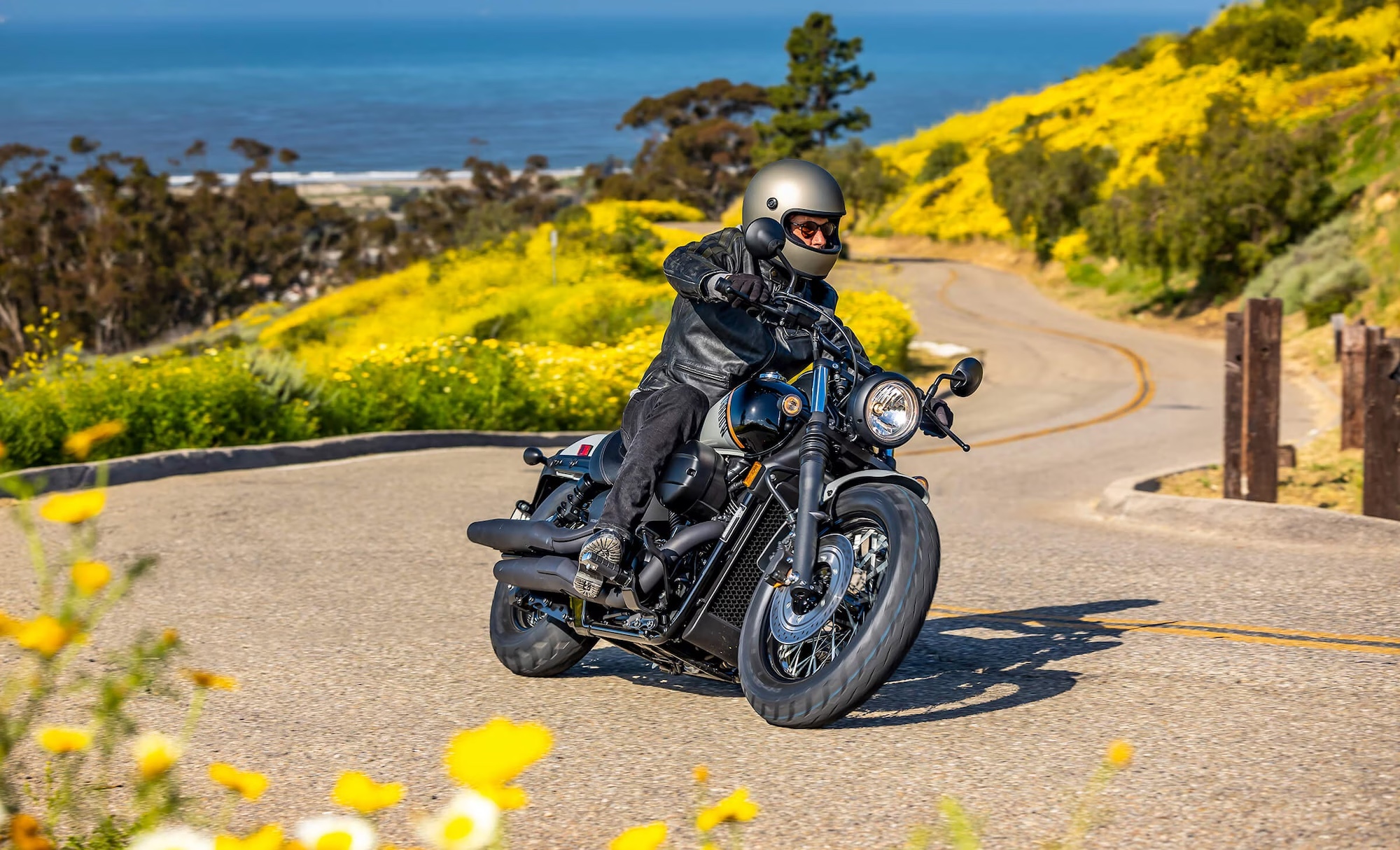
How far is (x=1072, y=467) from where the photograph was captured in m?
17.3

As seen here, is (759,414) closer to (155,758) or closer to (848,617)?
(848,617)

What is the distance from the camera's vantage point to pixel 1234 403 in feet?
39.7

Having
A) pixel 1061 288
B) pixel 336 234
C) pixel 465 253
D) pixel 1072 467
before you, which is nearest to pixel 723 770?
pixel 1072 467

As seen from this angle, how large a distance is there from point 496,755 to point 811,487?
308cm

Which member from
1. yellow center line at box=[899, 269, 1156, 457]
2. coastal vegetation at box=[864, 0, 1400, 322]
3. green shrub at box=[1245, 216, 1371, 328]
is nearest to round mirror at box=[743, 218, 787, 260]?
yellow center line at box=[899, 269, 1156, 457]

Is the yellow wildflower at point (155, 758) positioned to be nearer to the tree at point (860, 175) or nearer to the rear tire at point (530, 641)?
the rear tire at point (530, 641)

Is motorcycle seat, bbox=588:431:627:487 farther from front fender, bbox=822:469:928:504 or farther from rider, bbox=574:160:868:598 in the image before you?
front fender, bbox=822:469:928:504

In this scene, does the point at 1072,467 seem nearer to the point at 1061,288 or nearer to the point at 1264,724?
the point at 1264,724

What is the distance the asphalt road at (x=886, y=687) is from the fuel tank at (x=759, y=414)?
3.46 feet

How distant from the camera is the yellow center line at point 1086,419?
65.2 feet

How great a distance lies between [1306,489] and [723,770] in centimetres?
1043

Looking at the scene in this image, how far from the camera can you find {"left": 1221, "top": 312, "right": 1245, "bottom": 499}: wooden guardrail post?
11.8m

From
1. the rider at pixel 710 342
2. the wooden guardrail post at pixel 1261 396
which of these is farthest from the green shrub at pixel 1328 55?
the rider at pixel 710 342

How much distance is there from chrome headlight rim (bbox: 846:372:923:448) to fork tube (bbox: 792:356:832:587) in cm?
15
